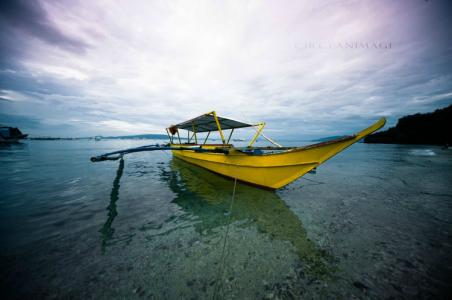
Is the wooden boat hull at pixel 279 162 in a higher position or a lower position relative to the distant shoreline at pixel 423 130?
lower

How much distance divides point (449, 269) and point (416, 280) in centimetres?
102

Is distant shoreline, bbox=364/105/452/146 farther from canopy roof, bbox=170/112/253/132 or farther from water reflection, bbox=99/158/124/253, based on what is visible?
water reflection, bbox=99/158/124/253

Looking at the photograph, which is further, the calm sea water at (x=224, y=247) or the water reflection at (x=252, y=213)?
the water reflection at (x=252, y=213)

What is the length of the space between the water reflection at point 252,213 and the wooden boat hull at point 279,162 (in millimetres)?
799

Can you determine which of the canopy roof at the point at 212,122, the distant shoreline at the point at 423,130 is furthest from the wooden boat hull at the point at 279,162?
the distant shoreline at the point at 423,130

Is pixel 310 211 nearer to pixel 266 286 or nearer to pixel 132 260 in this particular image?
pixel 266 286

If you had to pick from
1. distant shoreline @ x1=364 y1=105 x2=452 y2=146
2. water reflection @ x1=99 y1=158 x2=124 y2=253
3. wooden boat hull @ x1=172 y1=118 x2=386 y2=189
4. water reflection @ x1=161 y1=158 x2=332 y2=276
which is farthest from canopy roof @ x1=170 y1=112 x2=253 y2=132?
distant shoreline @ x1=364 y1=105 x2=452 y2=146

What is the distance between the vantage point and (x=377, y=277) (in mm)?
2814

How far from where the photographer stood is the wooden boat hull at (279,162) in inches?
203

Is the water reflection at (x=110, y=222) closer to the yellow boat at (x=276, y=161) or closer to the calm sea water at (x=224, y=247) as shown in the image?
the calm sea water at (x=224, y=247)

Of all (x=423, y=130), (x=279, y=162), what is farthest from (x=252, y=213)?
(x=423, y=130)

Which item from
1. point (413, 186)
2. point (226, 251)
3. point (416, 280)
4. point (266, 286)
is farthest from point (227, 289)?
point (413, 186)

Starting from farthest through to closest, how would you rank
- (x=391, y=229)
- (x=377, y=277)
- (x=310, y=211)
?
(x=310, y=211) → (x=391, y=229) → (x=377, y=277)

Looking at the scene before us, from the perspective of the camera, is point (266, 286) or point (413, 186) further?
point (413, 186)
